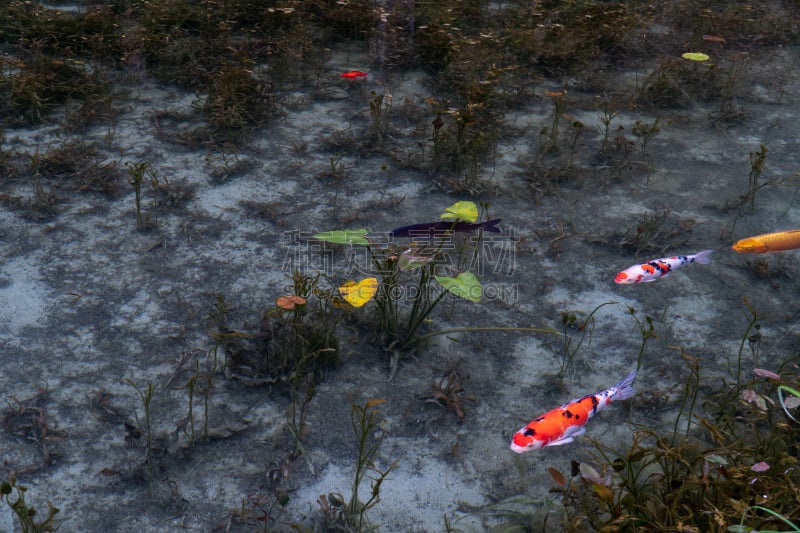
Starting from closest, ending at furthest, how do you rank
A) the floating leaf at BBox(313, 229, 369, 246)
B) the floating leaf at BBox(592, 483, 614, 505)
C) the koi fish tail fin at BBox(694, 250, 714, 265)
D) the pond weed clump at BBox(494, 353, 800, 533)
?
the floating leaf at BBox(592, 483, 614, 505)
the pond weed clump at BBox(494, 353, 800, 533)
the floating leaf at BBox(313, 229, 369, 246)
the koi fish tail fin at BBox(694, 250, 714, 265)

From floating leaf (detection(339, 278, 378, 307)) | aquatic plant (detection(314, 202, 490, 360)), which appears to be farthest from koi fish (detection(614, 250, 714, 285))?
floating leaf (detection(339, 278, 378, 307))

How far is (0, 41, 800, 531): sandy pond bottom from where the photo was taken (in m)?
2.99

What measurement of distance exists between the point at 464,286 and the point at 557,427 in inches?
28.3

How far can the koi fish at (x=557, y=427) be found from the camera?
288cm

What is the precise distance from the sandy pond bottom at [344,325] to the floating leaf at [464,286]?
442mm

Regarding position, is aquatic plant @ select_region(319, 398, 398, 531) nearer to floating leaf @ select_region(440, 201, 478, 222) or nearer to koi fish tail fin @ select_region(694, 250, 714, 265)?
floating leaf @ select_region(440, 201, 478, 222)

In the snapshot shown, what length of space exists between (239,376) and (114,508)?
79cm

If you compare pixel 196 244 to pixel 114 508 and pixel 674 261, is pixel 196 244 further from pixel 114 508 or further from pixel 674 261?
pixel 674 261

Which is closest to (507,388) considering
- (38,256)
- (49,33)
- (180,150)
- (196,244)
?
(196,244)

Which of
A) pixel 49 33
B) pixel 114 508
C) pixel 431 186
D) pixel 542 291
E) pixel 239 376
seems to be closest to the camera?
pixel 114 508

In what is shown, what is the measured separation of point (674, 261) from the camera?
3.86 meters

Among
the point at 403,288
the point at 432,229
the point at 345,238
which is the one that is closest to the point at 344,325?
the point at 403,288

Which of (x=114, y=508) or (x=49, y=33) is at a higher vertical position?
(x=49, y=33)

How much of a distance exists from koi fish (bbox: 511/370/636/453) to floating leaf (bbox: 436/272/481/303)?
592mm
